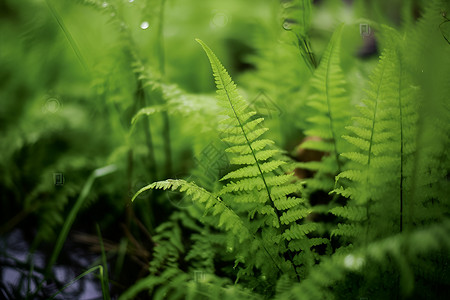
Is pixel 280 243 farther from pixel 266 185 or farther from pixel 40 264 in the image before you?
pixel 40 264

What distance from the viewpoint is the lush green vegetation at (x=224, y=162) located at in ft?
2.31

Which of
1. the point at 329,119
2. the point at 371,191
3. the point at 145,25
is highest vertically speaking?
the point at 145,25

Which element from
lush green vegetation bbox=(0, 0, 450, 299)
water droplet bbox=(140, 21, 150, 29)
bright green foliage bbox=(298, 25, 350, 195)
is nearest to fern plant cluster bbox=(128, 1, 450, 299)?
lush green vegetation bbox=(0, 0, 450, 299)

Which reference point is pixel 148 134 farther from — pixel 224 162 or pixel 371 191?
pixel 371 191

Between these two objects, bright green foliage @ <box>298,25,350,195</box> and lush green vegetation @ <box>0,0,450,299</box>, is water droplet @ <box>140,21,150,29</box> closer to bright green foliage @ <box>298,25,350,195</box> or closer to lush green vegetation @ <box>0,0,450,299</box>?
lush green vegetation @ <box>0,0,450,299</box>

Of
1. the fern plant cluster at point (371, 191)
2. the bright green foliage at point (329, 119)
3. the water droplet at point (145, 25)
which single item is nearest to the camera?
the fern plant cluster at point (371, 191)

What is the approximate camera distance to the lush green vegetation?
27.7 inches

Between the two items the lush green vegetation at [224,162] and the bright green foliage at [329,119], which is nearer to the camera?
the lush green vegetation at [224,162]

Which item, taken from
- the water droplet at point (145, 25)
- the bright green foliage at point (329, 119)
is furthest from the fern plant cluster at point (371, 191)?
the water droplet at point (145, 25)

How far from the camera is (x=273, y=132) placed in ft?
4.16

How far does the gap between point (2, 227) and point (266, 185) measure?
4.42 feet

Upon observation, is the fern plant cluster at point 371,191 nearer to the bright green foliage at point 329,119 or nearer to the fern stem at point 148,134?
the bright green foliage at point 329,119

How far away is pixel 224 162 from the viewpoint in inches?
38.4

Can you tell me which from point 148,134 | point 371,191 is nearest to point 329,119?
point 371,191
